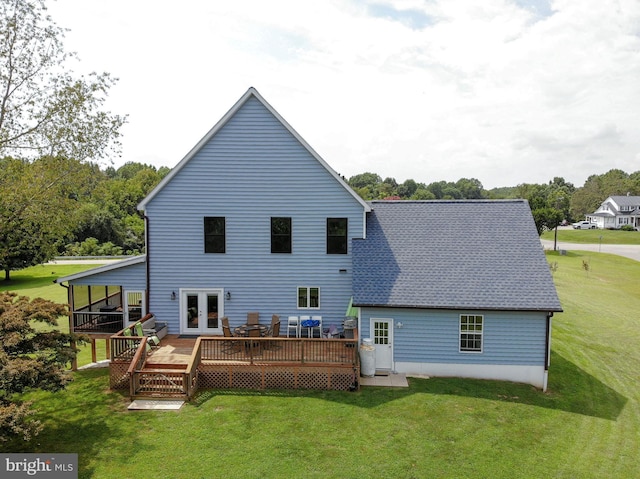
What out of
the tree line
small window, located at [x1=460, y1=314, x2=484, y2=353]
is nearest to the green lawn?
the tree line

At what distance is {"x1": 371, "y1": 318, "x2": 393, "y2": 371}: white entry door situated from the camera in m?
15.6

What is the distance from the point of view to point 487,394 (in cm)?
1412

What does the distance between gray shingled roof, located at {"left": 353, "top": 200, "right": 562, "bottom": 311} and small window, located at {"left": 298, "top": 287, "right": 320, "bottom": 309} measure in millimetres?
2124

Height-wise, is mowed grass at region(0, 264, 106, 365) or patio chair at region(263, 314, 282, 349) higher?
patio chair at region(263, 314, 282, 349)

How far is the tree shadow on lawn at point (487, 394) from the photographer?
540 inches

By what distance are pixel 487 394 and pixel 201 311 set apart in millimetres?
11057

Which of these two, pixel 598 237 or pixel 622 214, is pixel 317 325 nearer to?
pixel 598 237

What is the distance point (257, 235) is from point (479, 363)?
9.55 meters

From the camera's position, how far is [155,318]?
17734 mm

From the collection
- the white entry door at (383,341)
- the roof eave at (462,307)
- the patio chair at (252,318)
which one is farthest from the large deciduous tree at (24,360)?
the white entry door at (383,341)

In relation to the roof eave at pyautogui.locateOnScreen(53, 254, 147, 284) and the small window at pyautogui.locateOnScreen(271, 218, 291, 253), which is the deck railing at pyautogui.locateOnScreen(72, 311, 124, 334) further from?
the small window at pyautogui.locateOnScreen(271, 218, 291, 253)

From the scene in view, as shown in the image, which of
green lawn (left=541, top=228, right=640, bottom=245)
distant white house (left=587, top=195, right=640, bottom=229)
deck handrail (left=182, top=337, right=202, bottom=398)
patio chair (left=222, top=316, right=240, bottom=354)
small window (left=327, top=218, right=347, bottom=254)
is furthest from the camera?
distant white house (left=587, top=195, right=640, bottom=229)

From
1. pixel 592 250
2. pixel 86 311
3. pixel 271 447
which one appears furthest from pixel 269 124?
pixel 592 250

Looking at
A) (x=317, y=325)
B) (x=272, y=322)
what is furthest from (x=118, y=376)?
(x=317, y=325)
